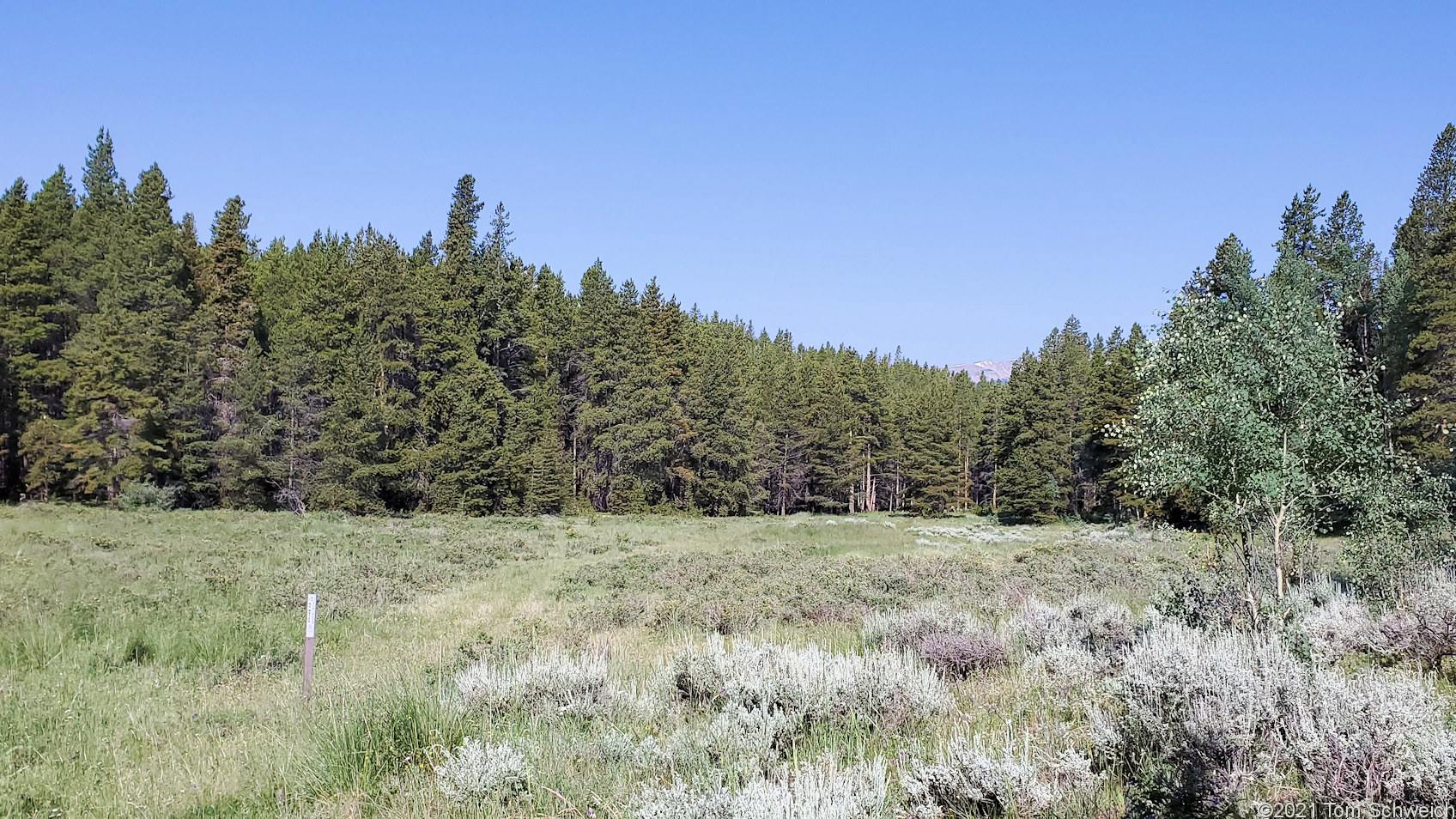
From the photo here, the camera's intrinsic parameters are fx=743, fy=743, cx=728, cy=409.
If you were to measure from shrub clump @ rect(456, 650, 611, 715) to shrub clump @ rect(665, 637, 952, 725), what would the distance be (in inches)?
29.0

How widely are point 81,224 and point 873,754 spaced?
51724mm

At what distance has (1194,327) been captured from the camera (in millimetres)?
9352

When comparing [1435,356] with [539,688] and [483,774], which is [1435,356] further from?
[483,774]

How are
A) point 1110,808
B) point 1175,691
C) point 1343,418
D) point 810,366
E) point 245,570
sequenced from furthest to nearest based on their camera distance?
point 810,366, point 245,570, point 1343,418, point 1175,691, point 1110,808

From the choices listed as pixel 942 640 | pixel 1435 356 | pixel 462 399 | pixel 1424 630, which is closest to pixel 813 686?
pixel 942 640

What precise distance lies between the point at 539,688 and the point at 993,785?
4037 millimetres

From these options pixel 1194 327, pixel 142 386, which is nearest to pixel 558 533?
pixel 142 386

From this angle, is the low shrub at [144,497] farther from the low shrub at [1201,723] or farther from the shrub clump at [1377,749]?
the shrub clump at [1377,749]

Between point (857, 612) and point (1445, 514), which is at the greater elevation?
point (1445, 514)

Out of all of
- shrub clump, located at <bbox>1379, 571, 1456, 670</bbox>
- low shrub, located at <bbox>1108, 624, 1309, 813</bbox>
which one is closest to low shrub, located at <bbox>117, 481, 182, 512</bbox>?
low shrub, located at <bbox>1108, 624, 1309, 813</bbox>

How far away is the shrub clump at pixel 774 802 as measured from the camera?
3859mm

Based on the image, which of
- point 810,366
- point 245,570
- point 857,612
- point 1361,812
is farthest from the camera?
point 810,366

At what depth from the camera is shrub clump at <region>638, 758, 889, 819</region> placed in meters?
3.86

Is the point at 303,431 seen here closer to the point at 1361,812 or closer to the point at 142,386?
the point at 142,386
